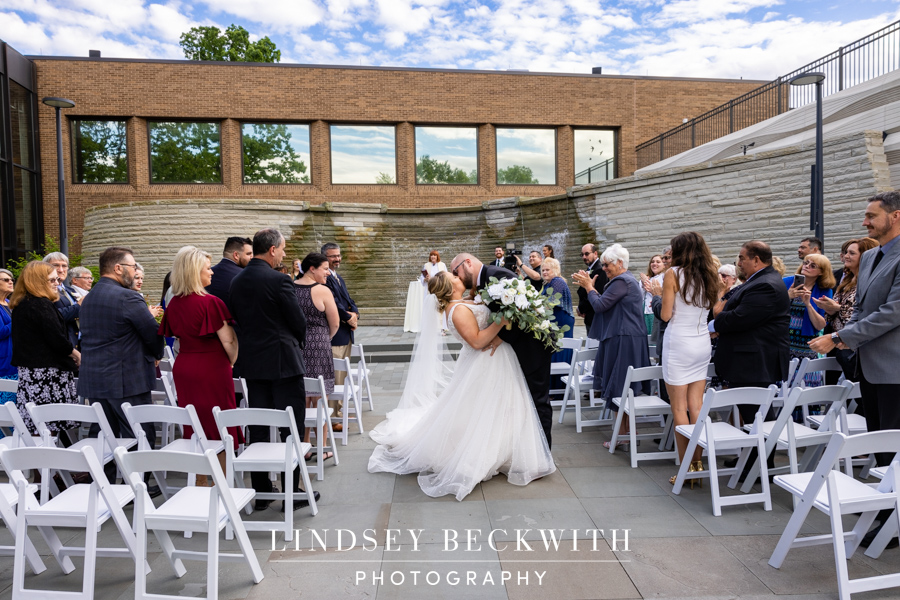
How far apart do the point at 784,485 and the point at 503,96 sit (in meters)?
22.4

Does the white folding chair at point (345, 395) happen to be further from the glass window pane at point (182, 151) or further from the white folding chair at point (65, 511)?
the glass window pane at point (182, 151)

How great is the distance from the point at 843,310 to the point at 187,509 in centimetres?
522

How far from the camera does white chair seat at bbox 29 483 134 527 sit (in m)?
2.86

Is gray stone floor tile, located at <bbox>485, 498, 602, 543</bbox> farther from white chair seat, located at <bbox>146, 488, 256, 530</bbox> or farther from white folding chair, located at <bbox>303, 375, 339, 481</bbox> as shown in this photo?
white chair seat, located at <bbox>146, 488, 256, 530</bbox>

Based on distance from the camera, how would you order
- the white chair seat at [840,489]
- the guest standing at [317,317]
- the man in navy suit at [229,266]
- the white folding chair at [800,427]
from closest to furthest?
the white chair seat at [840,489] → the white folding chair at [800,427] → the guest standing at [317,317] → the man in navy suit at [229,266]

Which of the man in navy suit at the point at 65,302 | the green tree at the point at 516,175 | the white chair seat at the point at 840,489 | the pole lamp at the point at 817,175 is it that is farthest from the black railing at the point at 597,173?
the white chair seat at the point at 840,489

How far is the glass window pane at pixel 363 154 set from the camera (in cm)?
2333

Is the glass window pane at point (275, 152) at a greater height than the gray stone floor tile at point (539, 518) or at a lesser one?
greater

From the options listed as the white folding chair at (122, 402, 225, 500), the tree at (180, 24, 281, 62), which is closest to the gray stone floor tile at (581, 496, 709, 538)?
the white folding chair at (122, 402, 225, 500)

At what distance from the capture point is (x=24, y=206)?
20750 mm

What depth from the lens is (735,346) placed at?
4539mm

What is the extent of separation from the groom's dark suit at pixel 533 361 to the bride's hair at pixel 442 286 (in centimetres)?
34

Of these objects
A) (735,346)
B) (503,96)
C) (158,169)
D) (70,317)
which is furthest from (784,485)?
(158,169)

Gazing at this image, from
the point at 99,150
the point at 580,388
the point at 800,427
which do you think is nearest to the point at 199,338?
the point at 580,388
